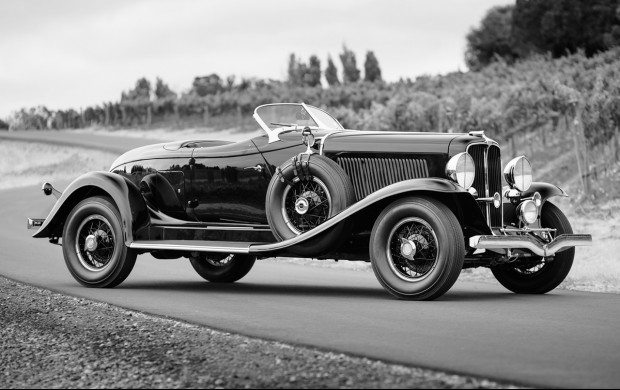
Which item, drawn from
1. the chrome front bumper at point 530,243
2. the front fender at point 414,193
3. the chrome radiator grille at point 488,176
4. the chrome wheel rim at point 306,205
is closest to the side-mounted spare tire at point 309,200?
the chrome wheel rim at point 306,205

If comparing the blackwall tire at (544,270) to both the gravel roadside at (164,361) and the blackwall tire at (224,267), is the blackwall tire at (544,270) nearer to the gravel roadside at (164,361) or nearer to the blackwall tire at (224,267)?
the blackwall tire at (224,267)

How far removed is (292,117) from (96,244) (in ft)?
8.39

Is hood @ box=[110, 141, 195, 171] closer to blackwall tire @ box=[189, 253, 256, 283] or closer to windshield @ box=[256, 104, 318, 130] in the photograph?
windshield @ box=[256, 104, 318, 130]

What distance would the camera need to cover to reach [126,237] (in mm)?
10406

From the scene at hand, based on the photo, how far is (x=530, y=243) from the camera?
8.62 meters

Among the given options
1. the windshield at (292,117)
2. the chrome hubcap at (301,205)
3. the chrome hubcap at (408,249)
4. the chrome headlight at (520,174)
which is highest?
the windshield at (292,117)

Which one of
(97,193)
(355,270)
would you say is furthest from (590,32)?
(97,193)

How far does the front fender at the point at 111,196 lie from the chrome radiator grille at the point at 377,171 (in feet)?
8.00

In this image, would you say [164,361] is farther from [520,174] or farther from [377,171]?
[520,174]

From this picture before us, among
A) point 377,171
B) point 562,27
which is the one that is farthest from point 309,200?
point 562,27

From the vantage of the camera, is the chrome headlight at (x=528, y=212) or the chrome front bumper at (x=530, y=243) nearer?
the chrome front bumper at (x=530, y=243)

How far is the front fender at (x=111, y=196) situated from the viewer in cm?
1049

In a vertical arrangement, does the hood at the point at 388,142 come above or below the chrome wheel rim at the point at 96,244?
above

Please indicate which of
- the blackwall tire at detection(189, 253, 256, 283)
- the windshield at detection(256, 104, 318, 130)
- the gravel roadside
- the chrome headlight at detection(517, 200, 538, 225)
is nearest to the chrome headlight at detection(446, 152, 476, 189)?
the chrome headlight at detection(517, 200, 538, 225)
